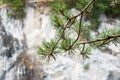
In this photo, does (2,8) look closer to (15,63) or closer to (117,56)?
(15,63)

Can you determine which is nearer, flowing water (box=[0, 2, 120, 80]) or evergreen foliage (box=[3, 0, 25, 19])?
flowing water (box=[0, 2, 120, 80])

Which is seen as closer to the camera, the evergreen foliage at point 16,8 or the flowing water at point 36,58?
the flowing water at point 36,58

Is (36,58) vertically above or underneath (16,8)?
underneath

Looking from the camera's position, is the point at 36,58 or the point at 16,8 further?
the point at 16,8

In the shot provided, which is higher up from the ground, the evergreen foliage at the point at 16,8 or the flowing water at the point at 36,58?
the evergreen foliage at the point at 16,8

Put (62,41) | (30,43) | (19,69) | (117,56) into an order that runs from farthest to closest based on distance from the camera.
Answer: (30,43) → (19,69) → (117,56) → (62,41)

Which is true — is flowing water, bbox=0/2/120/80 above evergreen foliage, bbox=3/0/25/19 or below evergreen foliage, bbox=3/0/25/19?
below

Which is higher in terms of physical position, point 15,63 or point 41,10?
point 41,10

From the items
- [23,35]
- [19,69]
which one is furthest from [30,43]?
[19,69]
